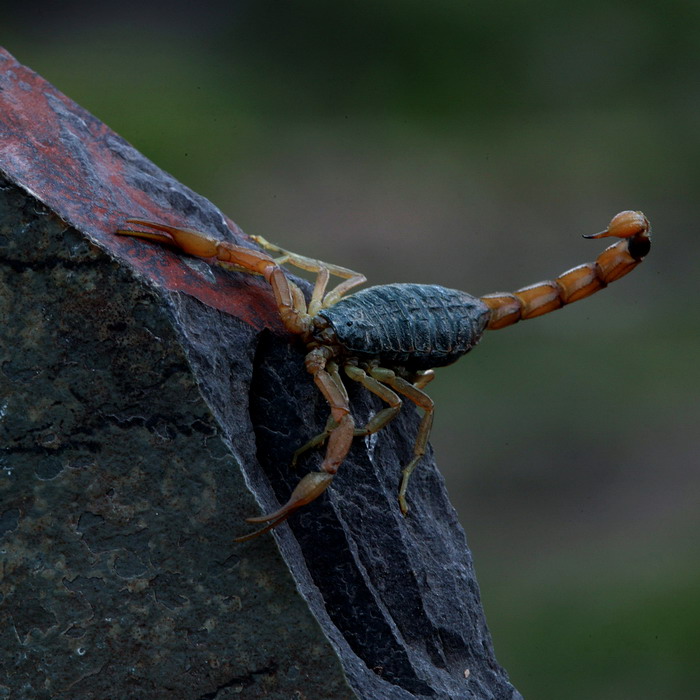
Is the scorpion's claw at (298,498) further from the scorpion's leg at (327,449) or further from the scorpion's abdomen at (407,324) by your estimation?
the scorpion's abdomen at (407,324)

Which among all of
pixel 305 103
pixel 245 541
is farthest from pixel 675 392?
pixel 245 541

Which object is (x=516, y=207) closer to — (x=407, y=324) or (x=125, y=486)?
(x=407, y=324)

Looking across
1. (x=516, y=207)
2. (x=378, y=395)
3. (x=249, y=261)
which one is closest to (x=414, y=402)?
(x=378, y=395)

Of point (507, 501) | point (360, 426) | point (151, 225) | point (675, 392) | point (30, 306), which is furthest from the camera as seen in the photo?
point (675, 392)

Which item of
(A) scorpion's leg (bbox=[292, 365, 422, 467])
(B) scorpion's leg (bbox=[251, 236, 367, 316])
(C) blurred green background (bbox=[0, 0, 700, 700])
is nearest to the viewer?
(A) scorpion's leg (bbox=[292, 365, 422, 467])

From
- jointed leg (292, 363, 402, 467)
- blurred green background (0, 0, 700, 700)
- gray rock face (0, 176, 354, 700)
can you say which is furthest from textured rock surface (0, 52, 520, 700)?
blurred green background (0, 0, 700, 700)

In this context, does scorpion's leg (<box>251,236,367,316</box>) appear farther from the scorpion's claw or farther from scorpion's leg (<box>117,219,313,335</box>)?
the scorpion's claw

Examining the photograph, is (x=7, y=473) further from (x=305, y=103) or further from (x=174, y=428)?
(x=305, y=103)
